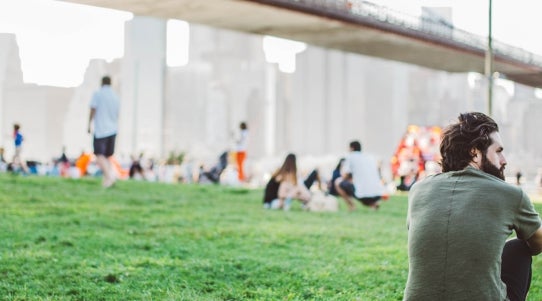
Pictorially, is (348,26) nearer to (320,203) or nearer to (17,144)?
(17,144)

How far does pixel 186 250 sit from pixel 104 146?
4.28m

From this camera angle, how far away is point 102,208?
24.8ft

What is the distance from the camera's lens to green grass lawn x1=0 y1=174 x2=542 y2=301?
14.1 feet

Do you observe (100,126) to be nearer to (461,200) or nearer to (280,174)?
(280,174)

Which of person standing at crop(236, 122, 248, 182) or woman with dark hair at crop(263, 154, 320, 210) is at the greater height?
person standing at crop(236, 122, 248, 182)

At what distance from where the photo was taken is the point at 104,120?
943cm

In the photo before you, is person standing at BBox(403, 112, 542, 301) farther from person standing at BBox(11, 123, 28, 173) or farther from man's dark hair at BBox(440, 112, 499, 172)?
person standing at BBox(11, 123, 28, 173)

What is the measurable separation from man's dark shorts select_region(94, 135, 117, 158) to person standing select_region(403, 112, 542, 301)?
285 inches

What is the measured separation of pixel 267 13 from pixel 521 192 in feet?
46.9

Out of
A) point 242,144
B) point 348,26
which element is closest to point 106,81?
point 242,144

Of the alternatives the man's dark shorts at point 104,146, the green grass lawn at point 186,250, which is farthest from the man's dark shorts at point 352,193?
the man's dark shorts at point 104,146

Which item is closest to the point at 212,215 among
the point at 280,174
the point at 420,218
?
the point at 280,174

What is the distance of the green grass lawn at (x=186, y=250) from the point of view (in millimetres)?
4285

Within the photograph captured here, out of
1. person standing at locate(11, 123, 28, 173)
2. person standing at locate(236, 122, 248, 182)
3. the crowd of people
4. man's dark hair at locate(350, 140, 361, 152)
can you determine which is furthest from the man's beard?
person standing at locate(11, 123, 28, 173)
